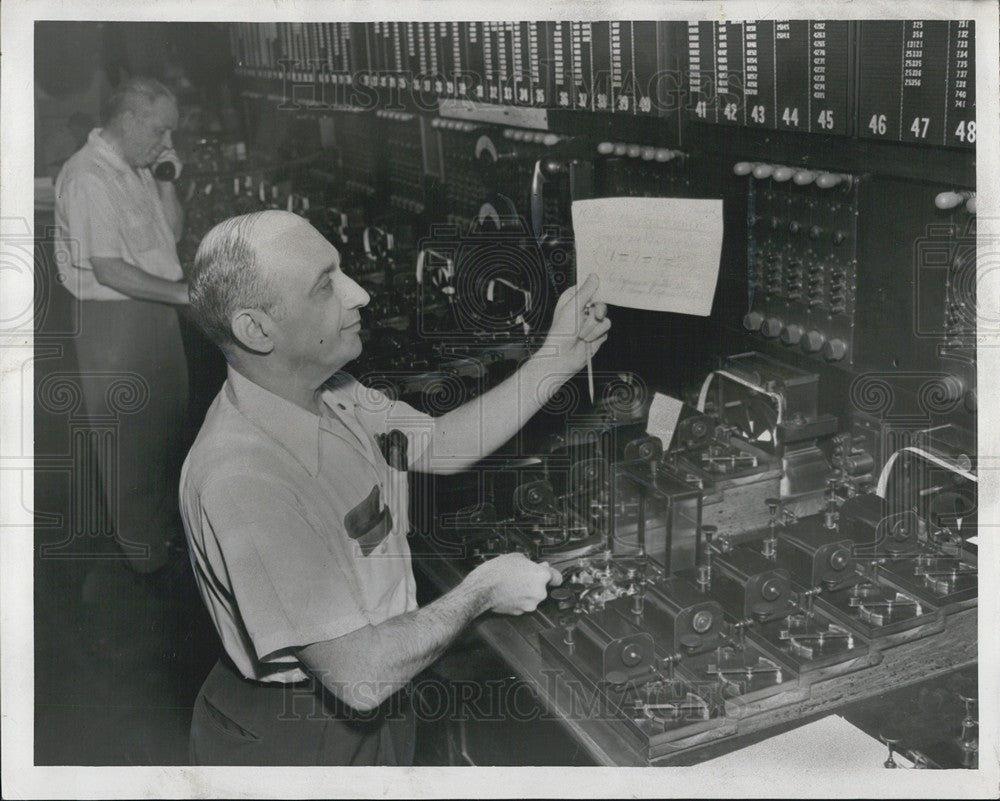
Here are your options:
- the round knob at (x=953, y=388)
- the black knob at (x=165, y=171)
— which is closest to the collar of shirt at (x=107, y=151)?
the black knob at (x=165, y=171)

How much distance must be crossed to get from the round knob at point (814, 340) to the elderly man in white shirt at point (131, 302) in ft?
5.23

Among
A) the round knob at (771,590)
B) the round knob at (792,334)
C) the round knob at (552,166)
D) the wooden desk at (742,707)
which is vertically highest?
the round knob at (552,166)

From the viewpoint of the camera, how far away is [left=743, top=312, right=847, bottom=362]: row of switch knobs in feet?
7.29

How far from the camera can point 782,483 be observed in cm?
221

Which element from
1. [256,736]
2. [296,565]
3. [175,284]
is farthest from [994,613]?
[175,284]

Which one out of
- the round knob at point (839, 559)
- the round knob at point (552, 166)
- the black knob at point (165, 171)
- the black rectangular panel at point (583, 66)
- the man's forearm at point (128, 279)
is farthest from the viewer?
the black knob at point (165, 171)

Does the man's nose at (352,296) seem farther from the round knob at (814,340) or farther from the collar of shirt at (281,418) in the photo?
the round knob at (814,340)

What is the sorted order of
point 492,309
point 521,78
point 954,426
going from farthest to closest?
point 492,309 < point 521,78 < point 954,426

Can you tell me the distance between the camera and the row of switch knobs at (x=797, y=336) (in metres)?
2.22

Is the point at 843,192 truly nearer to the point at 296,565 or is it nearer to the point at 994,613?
the point at 994,613

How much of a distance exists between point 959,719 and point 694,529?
1.98ft

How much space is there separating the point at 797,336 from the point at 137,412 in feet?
5.29

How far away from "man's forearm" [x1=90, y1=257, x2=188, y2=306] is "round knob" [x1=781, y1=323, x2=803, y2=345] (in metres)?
1.80

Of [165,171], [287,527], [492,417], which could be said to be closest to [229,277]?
[287,527]
